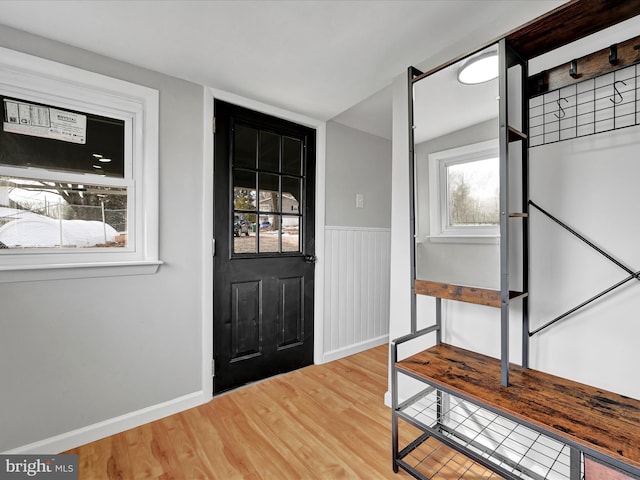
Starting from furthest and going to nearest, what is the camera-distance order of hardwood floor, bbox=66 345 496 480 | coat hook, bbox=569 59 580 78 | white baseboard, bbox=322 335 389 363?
white baseboard, bbox=322 335 389 363, hardwood floor, bbox=66 345 496 480, coat hook, bbox=569 59 580 78

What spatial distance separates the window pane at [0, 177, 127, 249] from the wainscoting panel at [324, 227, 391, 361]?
158cm

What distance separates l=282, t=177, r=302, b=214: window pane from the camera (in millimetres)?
2490

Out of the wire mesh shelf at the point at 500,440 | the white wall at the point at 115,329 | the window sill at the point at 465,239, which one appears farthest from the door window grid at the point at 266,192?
the wire mesh shelf at the point at 500,440

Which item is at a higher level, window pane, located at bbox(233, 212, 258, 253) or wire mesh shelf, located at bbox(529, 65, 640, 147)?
wire mesh shelf, located at bbox(529, 65, 640, 147)

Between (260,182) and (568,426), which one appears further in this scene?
(260,182)

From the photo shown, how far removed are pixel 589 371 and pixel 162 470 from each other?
195cm

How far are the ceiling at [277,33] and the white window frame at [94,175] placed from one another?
0.58 ft

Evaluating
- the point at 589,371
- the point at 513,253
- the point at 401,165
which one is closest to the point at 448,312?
the point at 513,253

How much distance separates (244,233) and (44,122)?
1.26m

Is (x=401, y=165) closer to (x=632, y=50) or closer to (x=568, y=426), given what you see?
(x=632, y=50)

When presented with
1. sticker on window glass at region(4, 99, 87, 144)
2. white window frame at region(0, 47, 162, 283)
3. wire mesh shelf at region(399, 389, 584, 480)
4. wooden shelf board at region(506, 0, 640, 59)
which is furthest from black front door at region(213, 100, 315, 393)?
wooden shelf board at region(506, 0, 640, 59)

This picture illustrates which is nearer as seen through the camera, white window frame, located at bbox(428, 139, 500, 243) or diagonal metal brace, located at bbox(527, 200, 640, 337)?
diagonal metal brace, located at bbox(527, 200, 640, 337)

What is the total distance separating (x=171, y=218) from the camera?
1950mm

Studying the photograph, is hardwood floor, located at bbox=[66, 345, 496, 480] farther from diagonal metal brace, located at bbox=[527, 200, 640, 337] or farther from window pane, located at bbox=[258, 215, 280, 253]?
window pane, located at bbox=[258, 215, 280, 253]
